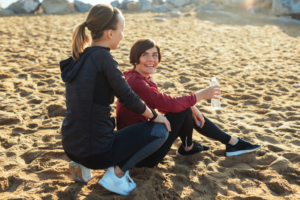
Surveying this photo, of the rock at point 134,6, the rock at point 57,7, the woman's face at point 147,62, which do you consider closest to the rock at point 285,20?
the rock at point 134,6

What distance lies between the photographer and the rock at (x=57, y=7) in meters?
12.4

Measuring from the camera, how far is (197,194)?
199cm

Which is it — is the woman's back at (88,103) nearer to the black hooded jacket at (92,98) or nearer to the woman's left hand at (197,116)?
the black hooded jacket at (92,98)

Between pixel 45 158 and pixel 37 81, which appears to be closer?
pixel 45 158

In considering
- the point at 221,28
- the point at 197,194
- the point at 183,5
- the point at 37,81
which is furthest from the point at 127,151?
the point at 183,5

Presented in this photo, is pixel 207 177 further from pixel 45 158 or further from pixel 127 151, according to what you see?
pixel 45 158

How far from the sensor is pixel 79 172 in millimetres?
1973

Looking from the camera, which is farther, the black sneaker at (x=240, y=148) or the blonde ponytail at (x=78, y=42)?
the black sneaker at (x=240, y=148)

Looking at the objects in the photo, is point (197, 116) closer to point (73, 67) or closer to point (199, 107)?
point (73, 67)

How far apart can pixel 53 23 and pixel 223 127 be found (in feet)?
27.5

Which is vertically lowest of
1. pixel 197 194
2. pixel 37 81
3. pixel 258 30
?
pixel 197 194

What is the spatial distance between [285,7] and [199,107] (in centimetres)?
990

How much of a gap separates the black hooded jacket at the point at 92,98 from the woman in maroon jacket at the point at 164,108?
0.34m

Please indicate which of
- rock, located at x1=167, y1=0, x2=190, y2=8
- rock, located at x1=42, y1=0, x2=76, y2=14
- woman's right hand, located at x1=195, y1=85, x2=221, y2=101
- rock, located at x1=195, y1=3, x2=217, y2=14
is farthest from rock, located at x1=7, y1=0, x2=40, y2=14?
woman's right hand, located at x1=195, y1=85, x2=221, y2=101
